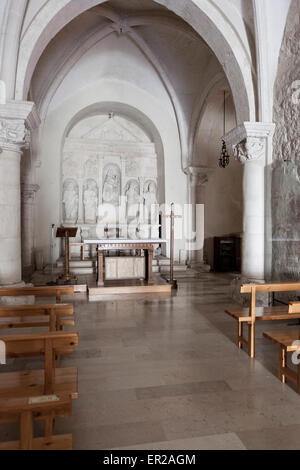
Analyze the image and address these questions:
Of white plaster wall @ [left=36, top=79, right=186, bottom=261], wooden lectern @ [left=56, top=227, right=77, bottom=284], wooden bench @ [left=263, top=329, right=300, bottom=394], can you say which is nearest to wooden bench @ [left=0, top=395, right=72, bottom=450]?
wooden bench @ [left=263, top=329, right=300, bottom=394]

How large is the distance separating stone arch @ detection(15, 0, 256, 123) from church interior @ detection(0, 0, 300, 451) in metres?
0.03

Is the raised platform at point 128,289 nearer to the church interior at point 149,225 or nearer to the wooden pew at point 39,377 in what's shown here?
the church interior at point 149,225

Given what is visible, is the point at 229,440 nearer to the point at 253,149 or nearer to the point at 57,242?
the point at 253,149

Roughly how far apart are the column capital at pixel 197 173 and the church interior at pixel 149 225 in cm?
7

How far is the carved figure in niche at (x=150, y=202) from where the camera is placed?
13445 millimetres

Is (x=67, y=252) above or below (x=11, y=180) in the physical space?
below

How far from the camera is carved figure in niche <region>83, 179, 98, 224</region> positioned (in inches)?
513

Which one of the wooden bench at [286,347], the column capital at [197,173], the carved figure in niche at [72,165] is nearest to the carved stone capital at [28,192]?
the carved figure in niche at [72,165]

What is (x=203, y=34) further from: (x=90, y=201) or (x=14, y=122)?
(x=90, y=201)

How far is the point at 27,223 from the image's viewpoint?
10.5 meters

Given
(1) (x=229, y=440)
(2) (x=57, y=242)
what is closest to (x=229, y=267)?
(2) (x=57, y=242)

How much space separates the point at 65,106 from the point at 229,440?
1118 centimetres

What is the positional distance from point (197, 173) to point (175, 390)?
384 inches

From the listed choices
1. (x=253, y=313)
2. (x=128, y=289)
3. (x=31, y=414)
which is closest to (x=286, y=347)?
(x=253, y=313)
